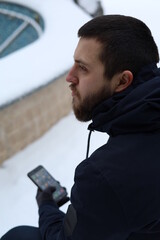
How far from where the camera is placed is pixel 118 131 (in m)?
1.02

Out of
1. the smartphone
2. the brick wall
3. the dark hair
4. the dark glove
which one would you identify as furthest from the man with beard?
the brick wall

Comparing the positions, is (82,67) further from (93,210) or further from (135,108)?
(93,210)

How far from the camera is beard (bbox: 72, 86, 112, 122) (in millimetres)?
1094

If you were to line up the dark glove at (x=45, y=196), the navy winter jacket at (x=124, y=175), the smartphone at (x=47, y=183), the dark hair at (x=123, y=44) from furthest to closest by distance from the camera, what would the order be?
the smartphone at (x=47, y=183), the dark glove at (x=45, y=196), the dark hair at (x=123, y=44), the navy winter jacket at (x=124, y=175)

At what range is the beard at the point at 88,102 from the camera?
3.59 ft

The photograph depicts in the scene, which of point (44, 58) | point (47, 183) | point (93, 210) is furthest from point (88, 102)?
point (44, 58)

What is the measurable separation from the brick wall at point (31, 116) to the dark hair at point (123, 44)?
4.27 feet

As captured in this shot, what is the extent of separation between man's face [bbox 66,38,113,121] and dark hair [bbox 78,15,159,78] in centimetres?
2

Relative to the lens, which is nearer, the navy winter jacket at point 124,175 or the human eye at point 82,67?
the navy winter jacket at point 124,175

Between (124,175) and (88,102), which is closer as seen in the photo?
(124,175)

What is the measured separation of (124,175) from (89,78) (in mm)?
328

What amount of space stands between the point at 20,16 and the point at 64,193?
9.82 feet

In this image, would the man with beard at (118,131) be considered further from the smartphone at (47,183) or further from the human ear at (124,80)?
the smartphone at (47,183)

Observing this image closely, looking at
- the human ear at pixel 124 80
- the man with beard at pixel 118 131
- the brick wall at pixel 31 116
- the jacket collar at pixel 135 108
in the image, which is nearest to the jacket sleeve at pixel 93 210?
the man with beard at pixel 118 131
